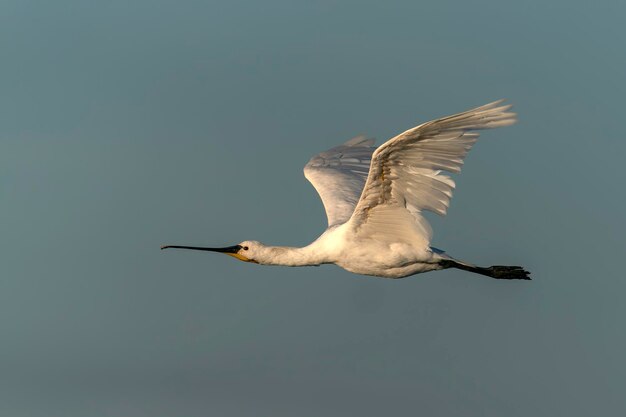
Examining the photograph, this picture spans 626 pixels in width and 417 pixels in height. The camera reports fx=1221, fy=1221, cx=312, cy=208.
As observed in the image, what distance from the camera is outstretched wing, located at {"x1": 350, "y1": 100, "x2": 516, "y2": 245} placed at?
18.5 m

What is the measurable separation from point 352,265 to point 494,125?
15.0ft

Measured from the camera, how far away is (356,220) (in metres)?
21.4

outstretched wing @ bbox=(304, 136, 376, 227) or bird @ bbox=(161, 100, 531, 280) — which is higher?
outstretched wing @ bbox=(304, 136, 376, 227)

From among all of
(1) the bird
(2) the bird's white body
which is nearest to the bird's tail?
(1) the bird

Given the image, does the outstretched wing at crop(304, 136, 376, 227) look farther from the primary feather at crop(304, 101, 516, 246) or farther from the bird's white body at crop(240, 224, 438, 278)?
the bird's white body at crop(240, 224, 438, 278)

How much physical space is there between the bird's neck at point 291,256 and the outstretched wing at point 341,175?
82.8 inches

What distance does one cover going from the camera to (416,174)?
2011 cm

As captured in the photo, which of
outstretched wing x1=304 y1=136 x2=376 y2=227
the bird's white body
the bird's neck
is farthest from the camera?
outstretched wing x1=304 y1=136 x2=376 y2=227

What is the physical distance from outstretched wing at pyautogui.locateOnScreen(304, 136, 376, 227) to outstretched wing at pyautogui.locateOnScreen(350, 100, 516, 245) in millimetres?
2721

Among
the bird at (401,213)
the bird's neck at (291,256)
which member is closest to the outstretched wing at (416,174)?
the bird at (401,213)

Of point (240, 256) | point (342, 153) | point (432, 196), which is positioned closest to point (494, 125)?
point (432, 196)

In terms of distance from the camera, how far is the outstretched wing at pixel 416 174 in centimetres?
1852

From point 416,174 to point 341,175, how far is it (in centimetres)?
658

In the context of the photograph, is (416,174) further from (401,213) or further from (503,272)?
(503,272)
